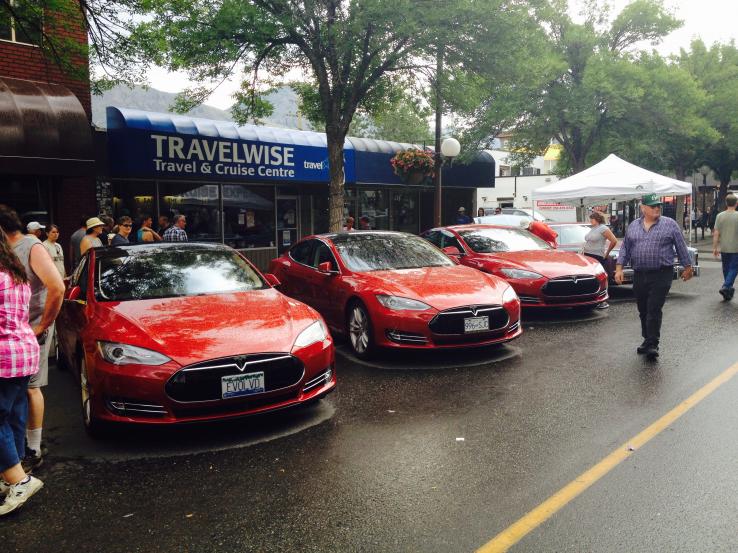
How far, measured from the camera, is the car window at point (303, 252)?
28.4 feet

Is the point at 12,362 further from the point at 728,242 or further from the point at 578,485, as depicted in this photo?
the point at 728,242

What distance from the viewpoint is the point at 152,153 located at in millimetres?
13594

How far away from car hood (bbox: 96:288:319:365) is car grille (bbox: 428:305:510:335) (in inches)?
64.9

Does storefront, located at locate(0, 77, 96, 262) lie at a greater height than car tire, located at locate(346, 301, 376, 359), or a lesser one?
greater

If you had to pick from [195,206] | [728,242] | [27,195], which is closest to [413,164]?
[195,206]

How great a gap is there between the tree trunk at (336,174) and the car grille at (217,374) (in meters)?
8.63

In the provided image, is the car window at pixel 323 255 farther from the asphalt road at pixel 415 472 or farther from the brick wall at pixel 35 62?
the brick wall at pixel 35 62

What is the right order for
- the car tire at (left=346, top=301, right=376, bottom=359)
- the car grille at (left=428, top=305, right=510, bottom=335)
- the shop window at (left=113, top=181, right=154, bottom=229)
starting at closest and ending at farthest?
the car grille at (left=428, top=305, right=510, bottom=335), the car tire at (left=346, top=301, right=376, bottom=359), the shop window at (left=113, top=181, right=154, bottom=229)

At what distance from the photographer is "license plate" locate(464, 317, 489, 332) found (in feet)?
21.6

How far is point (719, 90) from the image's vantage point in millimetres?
31562

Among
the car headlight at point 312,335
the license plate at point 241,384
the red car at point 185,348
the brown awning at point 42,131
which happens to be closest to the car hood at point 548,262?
the red car at point 185,348

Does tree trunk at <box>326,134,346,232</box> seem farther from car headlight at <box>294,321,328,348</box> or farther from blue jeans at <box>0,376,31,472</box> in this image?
blue jeans at <box>0,376,31,472</box>

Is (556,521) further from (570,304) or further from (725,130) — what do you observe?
(725,130)

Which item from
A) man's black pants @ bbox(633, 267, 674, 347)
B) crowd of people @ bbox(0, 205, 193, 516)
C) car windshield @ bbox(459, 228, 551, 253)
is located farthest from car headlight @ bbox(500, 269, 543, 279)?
crowd of people @ bbox(0, 205, 193, 516)
